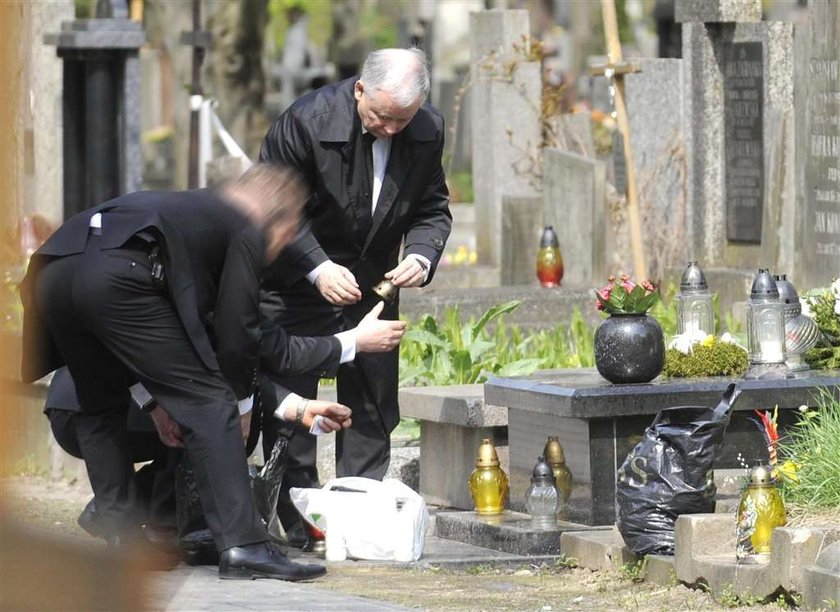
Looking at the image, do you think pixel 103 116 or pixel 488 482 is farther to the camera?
pixel 103 116

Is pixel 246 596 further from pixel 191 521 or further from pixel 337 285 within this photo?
pixel 337 285

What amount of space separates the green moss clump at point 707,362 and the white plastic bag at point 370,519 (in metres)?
1.17

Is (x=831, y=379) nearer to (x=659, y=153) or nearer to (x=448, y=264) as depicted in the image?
(x=659, y=153)

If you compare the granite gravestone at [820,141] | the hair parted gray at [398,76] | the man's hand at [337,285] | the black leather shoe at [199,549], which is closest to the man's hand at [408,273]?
the man's hand at [337,285]

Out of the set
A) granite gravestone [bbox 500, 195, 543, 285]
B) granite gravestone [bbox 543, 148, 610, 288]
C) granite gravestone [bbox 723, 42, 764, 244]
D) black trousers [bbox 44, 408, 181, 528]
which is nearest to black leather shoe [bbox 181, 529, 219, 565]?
black trousers [bbox 44, 408, 181, 528]

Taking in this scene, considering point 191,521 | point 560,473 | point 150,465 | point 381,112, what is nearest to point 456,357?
point 560,473

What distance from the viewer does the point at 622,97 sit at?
38.8 feet

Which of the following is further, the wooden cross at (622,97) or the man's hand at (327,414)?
the wooden cross at (622,97)

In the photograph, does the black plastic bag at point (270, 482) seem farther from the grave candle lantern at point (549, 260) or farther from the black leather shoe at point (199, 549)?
the grave candle lantern at point (549, 260)

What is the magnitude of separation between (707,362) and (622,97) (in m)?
5.53

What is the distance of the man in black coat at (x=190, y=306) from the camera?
530 centimetres

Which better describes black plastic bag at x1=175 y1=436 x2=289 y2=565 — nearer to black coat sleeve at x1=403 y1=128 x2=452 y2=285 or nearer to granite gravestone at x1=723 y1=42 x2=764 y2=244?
black coat sleeve at x1=403 y1=128 x2=452 y2=285

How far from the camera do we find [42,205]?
15.4 metres

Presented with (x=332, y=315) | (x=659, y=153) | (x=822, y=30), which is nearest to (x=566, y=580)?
(x=332, y=315)
